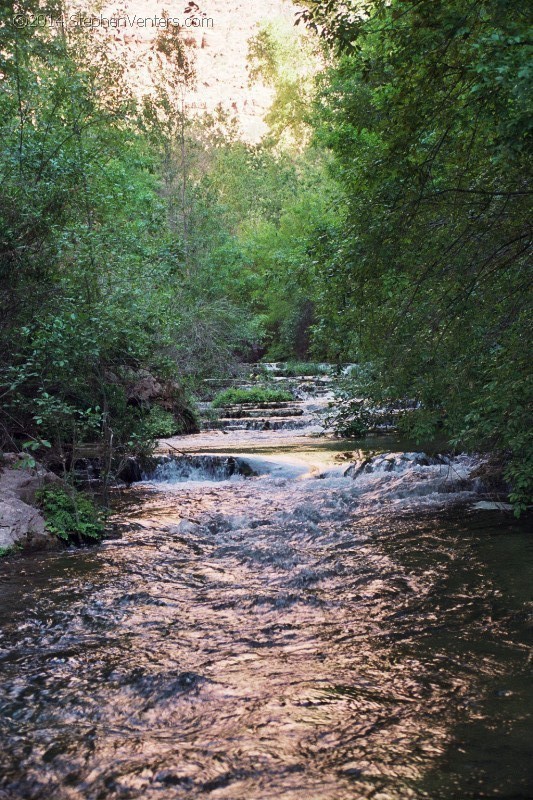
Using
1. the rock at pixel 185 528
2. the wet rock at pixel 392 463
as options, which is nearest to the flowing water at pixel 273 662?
the rock at pixel 185 528

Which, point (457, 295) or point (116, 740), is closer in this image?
point (116, 740)

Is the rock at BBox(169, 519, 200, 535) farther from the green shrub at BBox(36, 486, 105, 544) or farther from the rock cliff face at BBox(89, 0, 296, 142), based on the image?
the rock cliff face at BBox(89, 0, 296, 142)

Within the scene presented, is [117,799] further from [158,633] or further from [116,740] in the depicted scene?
[158,633]

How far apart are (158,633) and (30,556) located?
312 cm

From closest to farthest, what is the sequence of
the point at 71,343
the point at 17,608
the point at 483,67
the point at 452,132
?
the point at 483,67 < the point at 17,608 < the point at 452,132 < the point at 71,343

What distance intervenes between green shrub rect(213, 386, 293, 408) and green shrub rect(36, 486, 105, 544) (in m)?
14.9

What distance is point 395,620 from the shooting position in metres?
5.42

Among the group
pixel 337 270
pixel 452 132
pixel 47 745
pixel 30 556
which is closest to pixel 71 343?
pixel 30 556

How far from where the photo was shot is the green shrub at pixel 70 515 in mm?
8500

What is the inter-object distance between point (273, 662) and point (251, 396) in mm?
19974

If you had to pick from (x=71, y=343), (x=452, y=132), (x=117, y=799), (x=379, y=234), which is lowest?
(x=117, y=799)

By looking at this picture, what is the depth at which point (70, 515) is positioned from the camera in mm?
8773

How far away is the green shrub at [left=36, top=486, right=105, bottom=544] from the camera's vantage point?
8500mm

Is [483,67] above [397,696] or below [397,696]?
above
